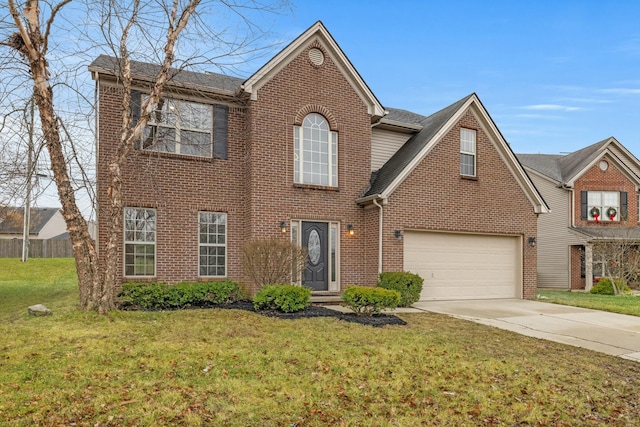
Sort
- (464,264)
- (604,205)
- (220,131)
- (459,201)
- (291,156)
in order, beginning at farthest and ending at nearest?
(604,205)
(464,264)
(459,201)
(291,156)
(220,131)

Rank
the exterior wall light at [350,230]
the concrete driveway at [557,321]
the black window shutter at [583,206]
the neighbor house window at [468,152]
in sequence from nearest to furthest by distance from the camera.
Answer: the concrete driveway at [557,321] < the exterior wall light at [350,230] < the neighbor house window at [468,152] < the black window shutter at [583,206]

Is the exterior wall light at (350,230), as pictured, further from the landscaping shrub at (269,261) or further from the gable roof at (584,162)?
the gable roof at (584,162)

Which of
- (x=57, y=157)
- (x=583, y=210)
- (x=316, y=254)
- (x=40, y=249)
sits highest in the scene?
(x=57, y=157)

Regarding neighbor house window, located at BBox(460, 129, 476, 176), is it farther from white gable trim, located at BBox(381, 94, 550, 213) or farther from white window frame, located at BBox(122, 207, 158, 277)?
white window frame, located at BBox(122, 207, 158, 277)

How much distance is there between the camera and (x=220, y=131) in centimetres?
1273

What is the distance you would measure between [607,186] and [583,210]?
5.85 ft

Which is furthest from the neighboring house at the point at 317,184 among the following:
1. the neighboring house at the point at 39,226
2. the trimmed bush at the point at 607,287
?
the neighboring house at the point at 39,226

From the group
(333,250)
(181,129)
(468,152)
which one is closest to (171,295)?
(181,129)

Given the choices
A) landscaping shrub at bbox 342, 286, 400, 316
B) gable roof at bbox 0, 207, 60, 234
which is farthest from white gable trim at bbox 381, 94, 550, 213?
gable roof at bbox 0, 207, 60, 234

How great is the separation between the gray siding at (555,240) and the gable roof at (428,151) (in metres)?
8.97

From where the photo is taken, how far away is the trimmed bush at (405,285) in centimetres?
1220

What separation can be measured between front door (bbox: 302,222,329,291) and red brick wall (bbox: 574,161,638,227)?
16.1 m

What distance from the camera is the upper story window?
13.2 metres

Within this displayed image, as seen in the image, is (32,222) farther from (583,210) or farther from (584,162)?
(584,162)
